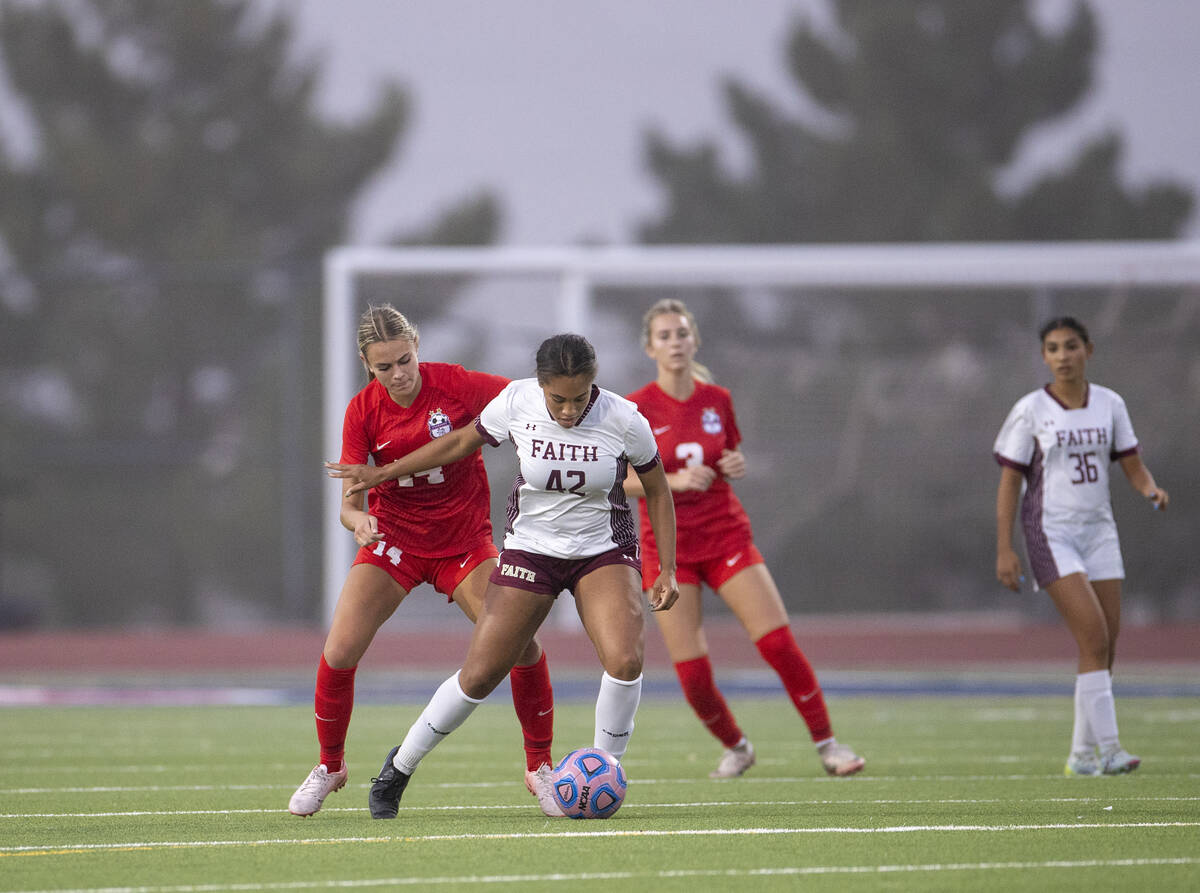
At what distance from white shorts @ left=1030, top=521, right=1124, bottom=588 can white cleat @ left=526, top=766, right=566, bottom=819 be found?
112 inches

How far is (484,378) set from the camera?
23.0 ft

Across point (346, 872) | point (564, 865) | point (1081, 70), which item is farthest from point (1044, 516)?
point (1081, 70)

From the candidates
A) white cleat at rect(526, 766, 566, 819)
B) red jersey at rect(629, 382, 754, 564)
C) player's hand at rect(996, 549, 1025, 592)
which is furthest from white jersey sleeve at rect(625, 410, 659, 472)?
player's hand at rect(996, 549, 1025, 592)

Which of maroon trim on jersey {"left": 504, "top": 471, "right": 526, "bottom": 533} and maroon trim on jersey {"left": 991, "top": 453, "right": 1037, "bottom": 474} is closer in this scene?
maroon trim on jersey {"left": 504, "top": 471, "right": 526, "bottom": 533}

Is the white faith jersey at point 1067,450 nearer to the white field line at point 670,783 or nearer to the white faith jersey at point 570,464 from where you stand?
the white field line at point 670,783

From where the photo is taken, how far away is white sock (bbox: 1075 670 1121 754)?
7.97 m

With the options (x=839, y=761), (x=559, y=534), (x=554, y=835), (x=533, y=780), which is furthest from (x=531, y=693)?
(x=839, y=761)

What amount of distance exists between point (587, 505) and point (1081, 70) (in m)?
32.3

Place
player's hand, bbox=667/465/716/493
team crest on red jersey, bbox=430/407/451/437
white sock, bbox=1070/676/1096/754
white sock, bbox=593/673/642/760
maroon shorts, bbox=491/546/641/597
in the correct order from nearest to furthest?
1. maroon shorts, bbox=491/546/641/597
2. white sock, bbox=593/673/642/760
3. team crest on red jersey, bbox=430/407/451/437
4. player's hand, bbox=667/465/716/493
5. white sock, bbox=1070/676/1096/754

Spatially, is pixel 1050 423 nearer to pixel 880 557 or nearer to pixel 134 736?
pixel 134 736

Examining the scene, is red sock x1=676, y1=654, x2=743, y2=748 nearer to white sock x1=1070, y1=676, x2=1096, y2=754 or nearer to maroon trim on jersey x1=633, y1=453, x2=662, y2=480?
white sock x1=1070, y1=676, x2=1096, y2=754

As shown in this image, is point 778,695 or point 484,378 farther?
point 778,695

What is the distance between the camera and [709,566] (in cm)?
837

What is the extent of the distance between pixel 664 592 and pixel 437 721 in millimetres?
1037
